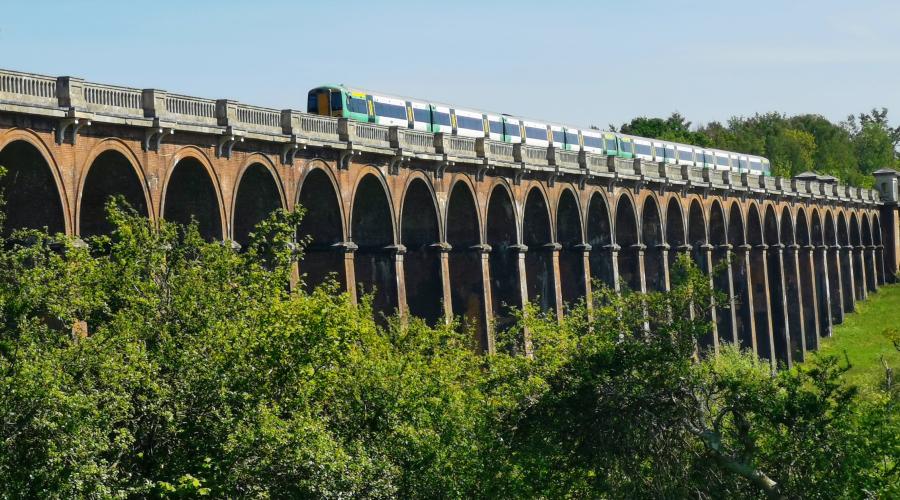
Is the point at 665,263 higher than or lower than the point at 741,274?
higher

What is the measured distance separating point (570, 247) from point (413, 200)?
1754 cm

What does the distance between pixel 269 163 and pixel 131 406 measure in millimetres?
27984

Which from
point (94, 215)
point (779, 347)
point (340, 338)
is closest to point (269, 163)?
point (94, 215)

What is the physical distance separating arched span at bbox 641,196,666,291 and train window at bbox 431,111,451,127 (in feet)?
65.4

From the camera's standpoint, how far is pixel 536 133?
8750 centimetres

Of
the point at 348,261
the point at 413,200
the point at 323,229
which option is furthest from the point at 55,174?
the point at 413,200

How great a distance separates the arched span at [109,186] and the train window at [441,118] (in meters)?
29.8

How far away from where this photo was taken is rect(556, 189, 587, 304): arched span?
80438 millimetres

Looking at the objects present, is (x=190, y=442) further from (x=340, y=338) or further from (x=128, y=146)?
(x=128, y=146)

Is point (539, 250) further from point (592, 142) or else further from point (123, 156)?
point (123, 156)

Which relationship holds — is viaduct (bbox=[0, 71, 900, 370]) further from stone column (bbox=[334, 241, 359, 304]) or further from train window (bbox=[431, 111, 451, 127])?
train window (bbox=[431, 111, 451, 127])

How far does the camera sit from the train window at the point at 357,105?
6694 centimetres

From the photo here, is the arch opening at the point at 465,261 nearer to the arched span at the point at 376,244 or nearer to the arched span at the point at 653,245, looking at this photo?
the arched span at the point at 376,244

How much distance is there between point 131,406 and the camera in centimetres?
2566
